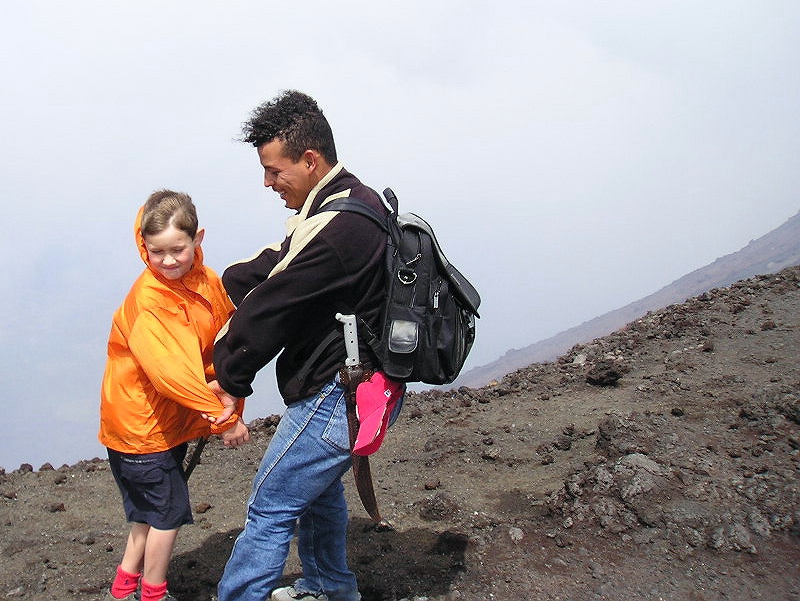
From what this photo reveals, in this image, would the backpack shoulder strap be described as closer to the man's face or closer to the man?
the man

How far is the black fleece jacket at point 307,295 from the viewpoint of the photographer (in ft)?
9.78

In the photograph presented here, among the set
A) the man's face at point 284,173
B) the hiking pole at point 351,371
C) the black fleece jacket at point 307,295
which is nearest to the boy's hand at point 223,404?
the black fleece jacket at point 307,295

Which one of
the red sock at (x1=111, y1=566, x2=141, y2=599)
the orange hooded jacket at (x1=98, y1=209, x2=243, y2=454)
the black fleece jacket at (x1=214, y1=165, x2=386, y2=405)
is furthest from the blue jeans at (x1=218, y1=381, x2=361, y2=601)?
the red sock at (x1=111, y1=566, x2=141, y2=599)

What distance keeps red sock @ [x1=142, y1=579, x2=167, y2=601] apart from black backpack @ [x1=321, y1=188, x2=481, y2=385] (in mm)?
1598

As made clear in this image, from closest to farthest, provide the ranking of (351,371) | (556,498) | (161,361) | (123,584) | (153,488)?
(351,371) < (161,361) < (153,488) < (123,584) < (556,498)

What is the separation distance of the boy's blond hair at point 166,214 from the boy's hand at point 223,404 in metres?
0.67

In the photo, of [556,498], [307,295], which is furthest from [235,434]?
[556,498]

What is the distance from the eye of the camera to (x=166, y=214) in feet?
11.2

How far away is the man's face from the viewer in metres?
3.15

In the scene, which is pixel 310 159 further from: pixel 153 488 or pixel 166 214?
pixel 153 488

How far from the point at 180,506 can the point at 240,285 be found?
45.8 inches

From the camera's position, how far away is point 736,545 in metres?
4.28

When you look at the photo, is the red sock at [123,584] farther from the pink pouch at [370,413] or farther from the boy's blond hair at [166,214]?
the boy's blond hair at [166,214]

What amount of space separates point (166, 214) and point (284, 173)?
1.94 ft
